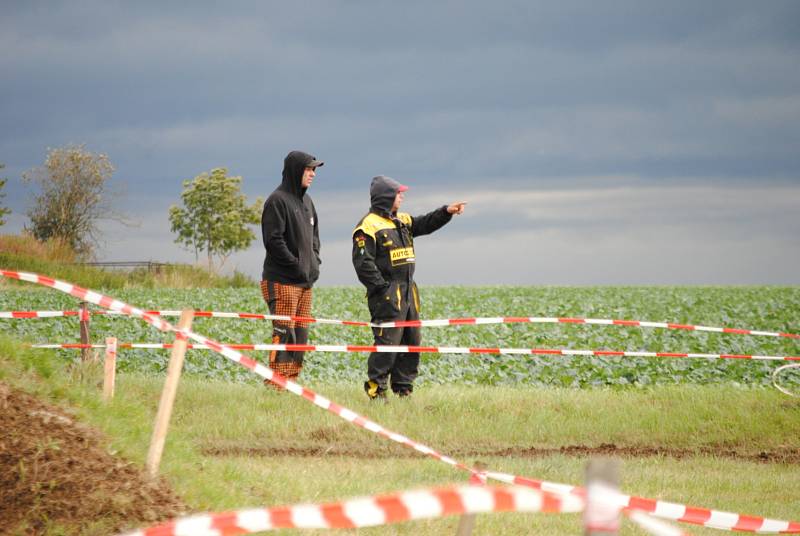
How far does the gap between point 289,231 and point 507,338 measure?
9892 mm

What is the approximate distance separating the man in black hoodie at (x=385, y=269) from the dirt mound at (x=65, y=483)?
5011mm

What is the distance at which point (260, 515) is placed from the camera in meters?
2.82

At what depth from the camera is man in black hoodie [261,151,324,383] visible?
11.8m

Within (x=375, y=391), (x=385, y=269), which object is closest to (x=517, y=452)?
(x=375, y=391)

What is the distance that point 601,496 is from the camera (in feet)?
8.71

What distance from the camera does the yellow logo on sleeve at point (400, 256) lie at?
11.2 metres

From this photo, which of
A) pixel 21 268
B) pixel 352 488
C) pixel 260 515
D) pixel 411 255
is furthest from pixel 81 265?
pixel 260 515

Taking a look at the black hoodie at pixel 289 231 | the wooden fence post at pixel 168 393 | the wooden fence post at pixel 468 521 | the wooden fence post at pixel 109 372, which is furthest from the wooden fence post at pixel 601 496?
the black hoodie at pixel 289 231

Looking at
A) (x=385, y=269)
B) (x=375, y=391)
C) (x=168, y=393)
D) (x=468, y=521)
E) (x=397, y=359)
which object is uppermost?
(x=385, y=269)

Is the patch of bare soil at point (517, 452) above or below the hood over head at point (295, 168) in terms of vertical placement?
below

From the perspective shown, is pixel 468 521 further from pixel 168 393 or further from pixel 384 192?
pixel 384 192

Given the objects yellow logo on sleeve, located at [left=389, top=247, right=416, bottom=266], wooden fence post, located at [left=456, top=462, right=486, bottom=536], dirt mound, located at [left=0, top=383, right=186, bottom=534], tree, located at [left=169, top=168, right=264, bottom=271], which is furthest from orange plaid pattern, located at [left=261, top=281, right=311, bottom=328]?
tree, located at [left=169, top=168, right=264, bottom=271]

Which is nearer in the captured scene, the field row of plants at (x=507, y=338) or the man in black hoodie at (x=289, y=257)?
the man in black hoodie at (x=289, y=257)

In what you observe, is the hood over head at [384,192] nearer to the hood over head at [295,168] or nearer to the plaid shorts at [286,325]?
the hood over head at [295,168]
